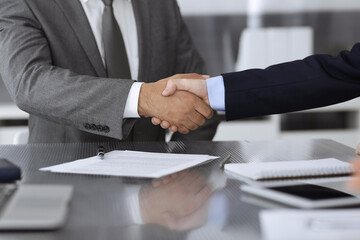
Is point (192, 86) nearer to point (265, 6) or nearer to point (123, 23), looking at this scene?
point (123, 23)

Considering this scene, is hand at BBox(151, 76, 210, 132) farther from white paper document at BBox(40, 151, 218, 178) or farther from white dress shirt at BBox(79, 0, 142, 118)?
white paper document at BBox(40, 151, 218, 178)

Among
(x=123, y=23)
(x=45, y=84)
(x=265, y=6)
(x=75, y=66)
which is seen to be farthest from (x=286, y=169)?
(x=265, y=6)

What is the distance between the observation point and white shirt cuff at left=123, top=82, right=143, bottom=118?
5.81 ft

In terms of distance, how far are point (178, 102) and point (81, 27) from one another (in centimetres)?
43

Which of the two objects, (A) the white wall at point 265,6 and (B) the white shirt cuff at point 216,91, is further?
(A) the white wall at point 265,6

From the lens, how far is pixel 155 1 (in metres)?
2.27

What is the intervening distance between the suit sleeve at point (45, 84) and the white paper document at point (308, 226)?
102cm

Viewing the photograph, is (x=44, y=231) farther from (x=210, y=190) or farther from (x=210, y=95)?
(x=210, y=95)

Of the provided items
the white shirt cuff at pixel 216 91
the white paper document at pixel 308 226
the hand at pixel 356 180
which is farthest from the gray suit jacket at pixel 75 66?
the white paper document at pixel 308 226

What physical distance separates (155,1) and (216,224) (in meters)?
1.56

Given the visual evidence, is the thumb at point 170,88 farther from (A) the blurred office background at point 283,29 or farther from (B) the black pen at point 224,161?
(A) the blurred office background at point 283,29

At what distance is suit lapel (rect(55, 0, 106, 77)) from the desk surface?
19.1 inches

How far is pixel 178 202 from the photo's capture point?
98cm

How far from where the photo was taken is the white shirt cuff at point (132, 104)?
5.81 feet
